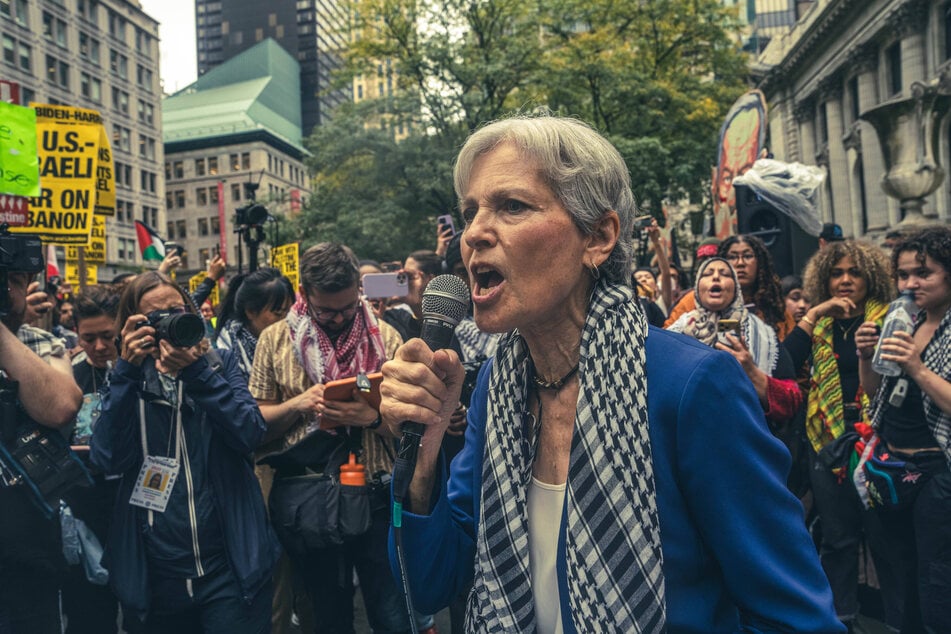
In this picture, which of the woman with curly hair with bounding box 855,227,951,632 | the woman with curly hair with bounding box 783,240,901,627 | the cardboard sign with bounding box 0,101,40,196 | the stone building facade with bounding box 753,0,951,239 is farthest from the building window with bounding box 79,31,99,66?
the woman with curly hair with bounding box 855,227,951,632

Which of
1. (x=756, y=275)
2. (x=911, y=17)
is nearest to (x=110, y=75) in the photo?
(x=911, y=17)

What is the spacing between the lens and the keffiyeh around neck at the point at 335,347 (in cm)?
365

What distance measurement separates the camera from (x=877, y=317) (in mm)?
4449

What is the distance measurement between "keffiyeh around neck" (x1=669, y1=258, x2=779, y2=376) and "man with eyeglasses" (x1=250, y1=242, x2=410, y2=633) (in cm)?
172

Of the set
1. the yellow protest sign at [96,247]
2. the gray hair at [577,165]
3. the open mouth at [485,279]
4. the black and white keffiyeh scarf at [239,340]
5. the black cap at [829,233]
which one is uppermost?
the yellow protest sign at [96,247]

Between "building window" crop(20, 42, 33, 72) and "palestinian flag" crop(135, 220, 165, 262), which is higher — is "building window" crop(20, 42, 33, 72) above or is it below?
above

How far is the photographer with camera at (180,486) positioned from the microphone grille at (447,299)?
1.51 metres

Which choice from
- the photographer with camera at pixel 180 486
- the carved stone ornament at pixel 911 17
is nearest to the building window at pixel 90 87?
the carved stone ornament at pixel 911 17

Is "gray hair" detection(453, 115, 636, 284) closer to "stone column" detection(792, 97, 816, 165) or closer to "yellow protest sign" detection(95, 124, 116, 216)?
"yellow protest sign" detection(95, 124, 116, 216)

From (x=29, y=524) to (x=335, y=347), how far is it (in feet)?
4.92

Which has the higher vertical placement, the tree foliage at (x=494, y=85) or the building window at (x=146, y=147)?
the building window at (x=146, y=147)

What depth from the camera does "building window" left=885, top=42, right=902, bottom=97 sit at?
2742 cm

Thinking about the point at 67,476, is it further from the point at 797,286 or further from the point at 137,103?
the point at 137,103

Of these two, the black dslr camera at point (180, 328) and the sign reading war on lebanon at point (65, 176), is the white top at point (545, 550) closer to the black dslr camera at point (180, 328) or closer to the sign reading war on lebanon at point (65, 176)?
the black dslr camera at point (180, 328)
